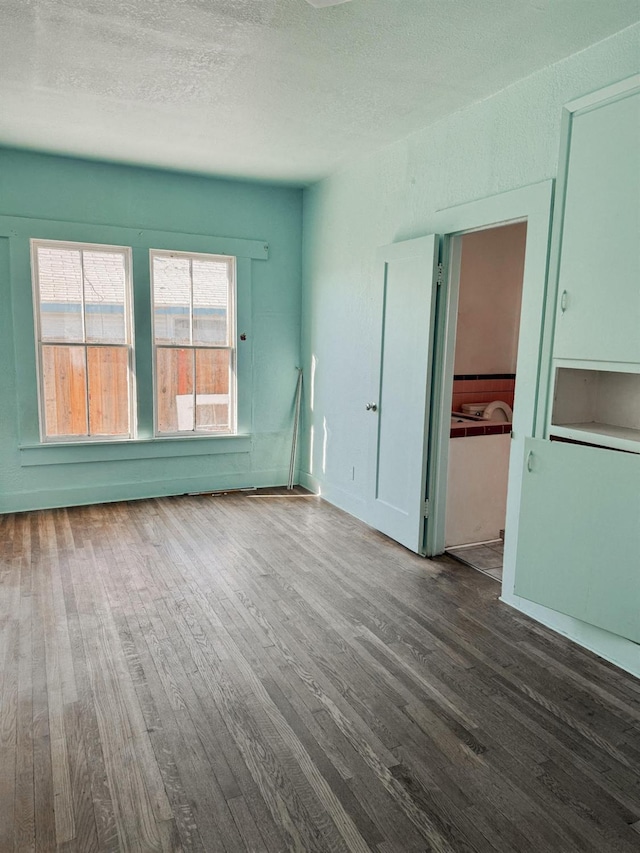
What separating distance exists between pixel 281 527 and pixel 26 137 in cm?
347

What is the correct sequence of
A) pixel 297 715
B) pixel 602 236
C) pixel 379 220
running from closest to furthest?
pixel 297 715, pixel 602 236, pixel 379 220

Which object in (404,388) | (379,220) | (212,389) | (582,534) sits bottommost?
(582,534)

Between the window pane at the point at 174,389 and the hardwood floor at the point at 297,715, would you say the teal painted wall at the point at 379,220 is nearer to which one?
the hardwood floor at the point at 297,715

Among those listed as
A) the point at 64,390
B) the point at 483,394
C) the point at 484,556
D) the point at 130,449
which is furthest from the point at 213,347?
the point at 484,556

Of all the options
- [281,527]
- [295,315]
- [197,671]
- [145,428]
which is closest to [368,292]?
[295,315]

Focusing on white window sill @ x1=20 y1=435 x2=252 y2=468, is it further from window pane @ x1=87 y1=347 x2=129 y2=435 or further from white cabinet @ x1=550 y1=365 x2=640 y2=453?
white cabinet @ x1=550 y1=365 x2=640 y2=453

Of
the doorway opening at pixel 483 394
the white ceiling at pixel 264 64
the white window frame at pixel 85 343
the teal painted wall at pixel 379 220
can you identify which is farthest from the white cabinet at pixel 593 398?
the white window frame at pixel 85 343

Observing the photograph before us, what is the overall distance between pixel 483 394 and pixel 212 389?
251 centimetres

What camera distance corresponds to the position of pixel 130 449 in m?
5.12

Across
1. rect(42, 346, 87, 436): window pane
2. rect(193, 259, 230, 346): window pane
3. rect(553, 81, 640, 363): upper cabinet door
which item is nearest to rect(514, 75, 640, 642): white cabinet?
rect(553, 81, 640, 363): upper cabinet door

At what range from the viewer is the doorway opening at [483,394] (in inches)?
159

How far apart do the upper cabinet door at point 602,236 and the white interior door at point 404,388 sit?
1.05 meters

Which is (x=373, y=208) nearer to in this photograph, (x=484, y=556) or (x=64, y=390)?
(x=484, y=556)

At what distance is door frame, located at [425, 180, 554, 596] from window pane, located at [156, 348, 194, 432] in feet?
8.23
